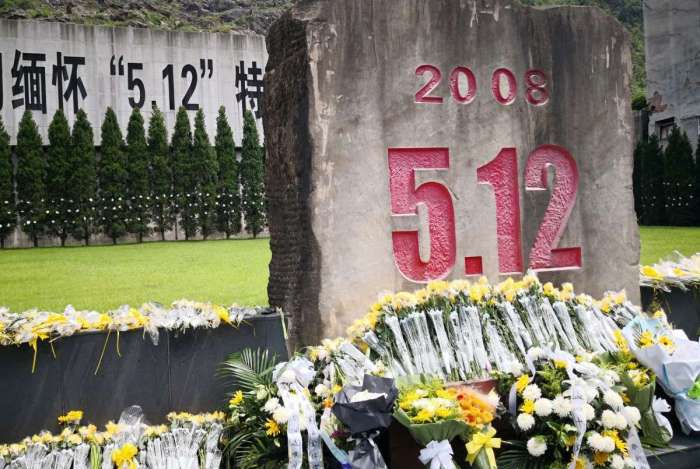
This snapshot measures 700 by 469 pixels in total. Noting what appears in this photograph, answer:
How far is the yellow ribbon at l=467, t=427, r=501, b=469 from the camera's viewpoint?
2.29 metres

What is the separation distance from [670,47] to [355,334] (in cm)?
1413

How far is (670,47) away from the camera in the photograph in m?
14.5

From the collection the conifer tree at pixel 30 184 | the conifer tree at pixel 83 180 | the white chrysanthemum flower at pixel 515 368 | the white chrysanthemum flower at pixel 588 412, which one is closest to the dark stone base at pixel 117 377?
the white chrysanthemum flower at pixel 515 368

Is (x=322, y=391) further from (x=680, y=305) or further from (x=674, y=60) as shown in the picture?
(x=674, y=60)

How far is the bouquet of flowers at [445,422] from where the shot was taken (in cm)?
224

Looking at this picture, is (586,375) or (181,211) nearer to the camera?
→ (586,375)

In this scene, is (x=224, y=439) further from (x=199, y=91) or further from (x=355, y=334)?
(x=199, y=91)

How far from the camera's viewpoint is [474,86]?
10.5ft

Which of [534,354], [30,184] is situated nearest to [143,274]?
[534,354]

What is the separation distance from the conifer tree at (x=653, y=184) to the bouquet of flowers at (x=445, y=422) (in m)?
12.5

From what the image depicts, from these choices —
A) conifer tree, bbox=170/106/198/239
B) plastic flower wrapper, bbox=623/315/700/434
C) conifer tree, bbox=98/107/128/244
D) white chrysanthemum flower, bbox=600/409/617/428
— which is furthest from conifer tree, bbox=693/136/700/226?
white chrysanthemum flower, bbox=600/409/617/428

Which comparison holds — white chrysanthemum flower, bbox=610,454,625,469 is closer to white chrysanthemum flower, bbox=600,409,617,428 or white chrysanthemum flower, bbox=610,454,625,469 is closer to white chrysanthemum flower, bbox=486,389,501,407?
white chrysanthemum flower, bbox=600,409,617,428

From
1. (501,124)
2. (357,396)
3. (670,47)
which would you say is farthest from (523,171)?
(670,47)

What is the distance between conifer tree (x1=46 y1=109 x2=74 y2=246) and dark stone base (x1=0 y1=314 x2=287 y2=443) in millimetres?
11457
